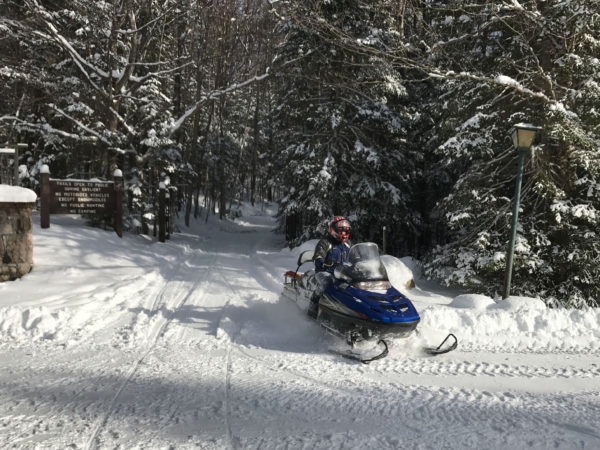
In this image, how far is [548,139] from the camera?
28.2ft

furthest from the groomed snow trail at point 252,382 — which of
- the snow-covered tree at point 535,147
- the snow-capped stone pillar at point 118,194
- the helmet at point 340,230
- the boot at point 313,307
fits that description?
the snow-capped stone pillar at point 118,194

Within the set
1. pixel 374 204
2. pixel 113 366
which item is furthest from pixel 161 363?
pixel 374 204

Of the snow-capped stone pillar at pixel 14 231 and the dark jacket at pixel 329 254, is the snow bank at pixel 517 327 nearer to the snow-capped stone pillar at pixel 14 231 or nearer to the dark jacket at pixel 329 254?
the dark jacket at pixel 329 254

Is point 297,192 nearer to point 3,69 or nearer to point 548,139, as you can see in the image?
point 548,139

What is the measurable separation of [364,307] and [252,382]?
1.52 metres

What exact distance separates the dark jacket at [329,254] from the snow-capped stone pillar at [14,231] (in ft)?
19.4

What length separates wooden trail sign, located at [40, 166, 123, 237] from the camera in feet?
36.8

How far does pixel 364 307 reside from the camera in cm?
467

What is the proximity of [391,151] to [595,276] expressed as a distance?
7240 mm

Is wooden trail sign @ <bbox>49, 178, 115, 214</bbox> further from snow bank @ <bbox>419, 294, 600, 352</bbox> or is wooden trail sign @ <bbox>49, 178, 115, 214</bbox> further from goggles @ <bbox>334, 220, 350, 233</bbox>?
snow bank @ <bbox>419, 294, 600, 352</bbox>

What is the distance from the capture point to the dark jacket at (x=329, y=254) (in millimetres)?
5875

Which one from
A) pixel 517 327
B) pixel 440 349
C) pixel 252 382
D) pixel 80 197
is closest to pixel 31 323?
pixel 252 382

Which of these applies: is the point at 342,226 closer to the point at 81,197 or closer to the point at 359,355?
the point at 359,355

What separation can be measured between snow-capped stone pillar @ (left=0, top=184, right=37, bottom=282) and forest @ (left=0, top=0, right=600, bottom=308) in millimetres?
5656
